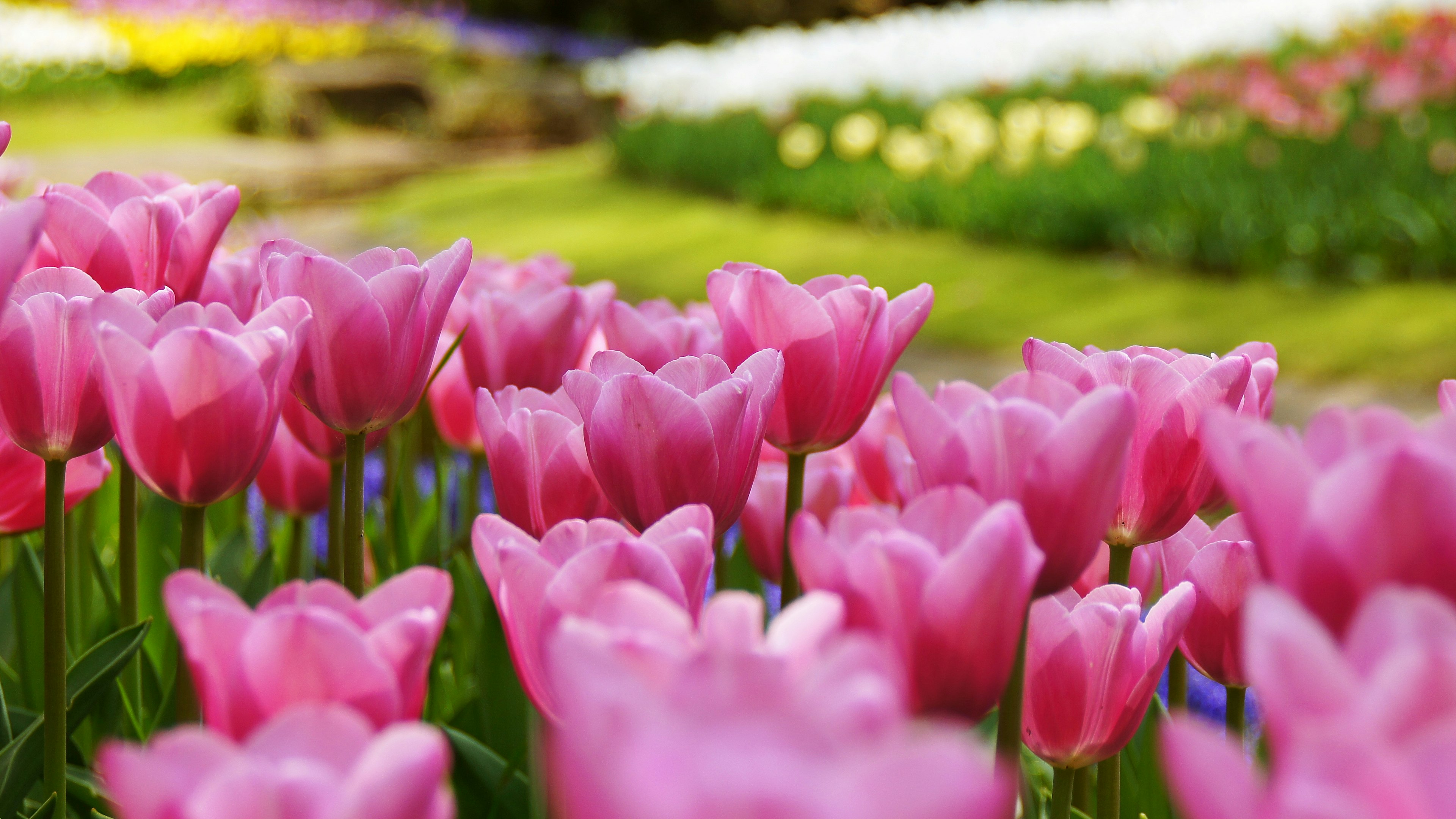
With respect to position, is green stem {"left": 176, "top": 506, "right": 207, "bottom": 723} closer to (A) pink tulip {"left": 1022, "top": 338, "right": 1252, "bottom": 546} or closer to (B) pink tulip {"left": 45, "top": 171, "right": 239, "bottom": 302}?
(B) pink tulip {"left": 45, "top": 171, "right": 239, "bottom": 302}

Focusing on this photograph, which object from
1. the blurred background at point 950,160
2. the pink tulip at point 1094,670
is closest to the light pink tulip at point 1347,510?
the pink tulip at point 1094,670

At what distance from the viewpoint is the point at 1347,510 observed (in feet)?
1.60

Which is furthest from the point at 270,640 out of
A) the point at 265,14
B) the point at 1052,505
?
the point at 265,14

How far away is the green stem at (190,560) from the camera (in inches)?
30.4

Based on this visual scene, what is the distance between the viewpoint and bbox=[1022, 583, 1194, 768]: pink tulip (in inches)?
29.0

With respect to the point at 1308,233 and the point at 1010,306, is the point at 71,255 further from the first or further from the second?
the point at 1308,233

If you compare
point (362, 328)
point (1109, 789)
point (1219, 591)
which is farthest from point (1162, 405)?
point (362, 328)

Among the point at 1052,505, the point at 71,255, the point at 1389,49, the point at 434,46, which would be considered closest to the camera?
the point at 1052,505

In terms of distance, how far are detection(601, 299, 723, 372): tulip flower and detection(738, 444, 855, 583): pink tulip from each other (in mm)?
131

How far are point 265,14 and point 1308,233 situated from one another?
1569cm

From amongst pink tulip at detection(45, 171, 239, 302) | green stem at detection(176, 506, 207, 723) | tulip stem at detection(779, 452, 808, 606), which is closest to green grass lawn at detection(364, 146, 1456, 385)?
tulip stem at detection(779, 452, 808, 606)

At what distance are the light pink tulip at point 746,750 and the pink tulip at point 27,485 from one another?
66cm

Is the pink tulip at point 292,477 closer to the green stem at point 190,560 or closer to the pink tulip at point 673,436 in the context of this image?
the green stem at point 190,560

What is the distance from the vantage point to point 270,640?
500mm
